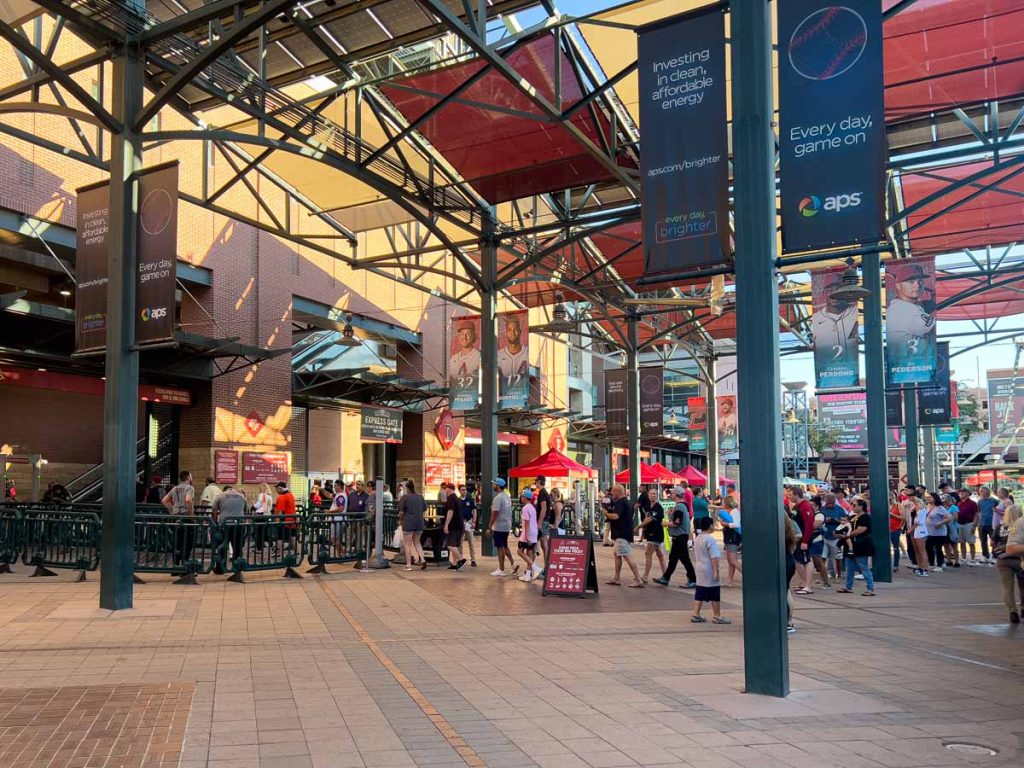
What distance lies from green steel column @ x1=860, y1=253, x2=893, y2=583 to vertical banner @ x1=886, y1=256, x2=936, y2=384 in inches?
26.1

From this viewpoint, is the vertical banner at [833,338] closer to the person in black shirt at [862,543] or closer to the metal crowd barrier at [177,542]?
the person in black shirt at [862,543]

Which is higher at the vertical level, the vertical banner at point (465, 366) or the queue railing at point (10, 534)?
the vertical banner at point (465, 366)

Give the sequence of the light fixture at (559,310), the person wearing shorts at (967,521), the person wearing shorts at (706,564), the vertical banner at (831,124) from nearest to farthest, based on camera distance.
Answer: the vertical banner at (831,124)
the person wearing shorts at (706,564)
the person wearing shorts at (967,521)
the light fixture at (559,310)

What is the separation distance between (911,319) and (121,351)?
50.3 feet

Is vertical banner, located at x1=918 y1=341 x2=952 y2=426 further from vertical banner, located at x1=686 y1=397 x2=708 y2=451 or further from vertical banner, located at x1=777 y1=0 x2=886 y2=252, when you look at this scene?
vertical banner, located at x1=777 y1=0 x2=886 y2=252

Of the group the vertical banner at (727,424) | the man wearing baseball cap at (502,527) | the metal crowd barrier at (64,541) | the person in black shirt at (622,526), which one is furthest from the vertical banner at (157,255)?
the vertical banner at (727,424)

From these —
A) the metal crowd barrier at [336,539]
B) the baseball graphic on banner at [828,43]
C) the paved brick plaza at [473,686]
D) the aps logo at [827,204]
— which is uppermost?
the baseball graphic on banner at [828,43]

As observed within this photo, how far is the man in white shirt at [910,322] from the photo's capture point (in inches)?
713

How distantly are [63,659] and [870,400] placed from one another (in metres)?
15.1

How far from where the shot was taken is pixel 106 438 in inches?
470

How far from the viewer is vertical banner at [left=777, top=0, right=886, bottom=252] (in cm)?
704

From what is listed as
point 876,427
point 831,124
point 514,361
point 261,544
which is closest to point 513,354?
point 514,361

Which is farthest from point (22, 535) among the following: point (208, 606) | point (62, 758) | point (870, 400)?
point (870, 400)

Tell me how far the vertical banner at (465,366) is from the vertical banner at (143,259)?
9.23m
